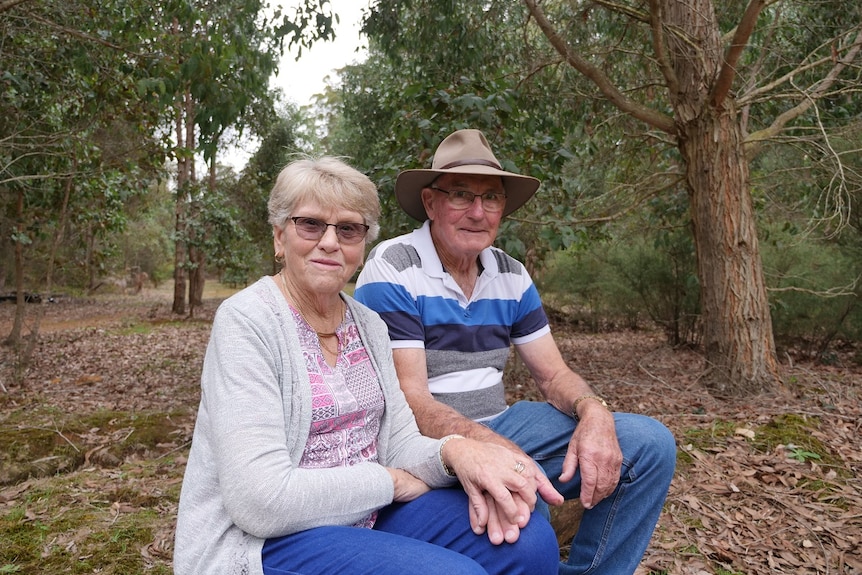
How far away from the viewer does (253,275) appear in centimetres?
1634

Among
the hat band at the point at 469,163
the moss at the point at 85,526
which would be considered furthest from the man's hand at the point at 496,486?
the moss at the point at 85,526

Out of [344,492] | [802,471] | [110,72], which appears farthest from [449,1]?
[344,492]

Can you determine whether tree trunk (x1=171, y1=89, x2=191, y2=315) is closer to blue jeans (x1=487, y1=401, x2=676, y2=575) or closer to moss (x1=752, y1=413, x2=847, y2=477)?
moss (x1=752, y1=413, x2=847, y2=477)

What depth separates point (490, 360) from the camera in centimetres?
257

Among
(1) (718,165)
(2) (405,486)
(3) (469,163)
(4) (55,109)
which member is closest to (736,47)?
(1) (718,165)

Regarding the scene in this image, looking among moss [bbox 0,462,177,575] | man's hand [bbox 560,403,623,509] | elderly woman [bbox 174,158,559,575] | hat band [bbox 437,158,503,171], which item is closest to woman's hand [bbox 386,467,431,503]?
elderly woman [bbox 174,158,559,575]

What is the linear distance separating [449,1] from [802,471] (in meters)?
4.47

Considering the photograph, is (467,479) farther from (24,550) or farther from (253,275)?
(253,275)

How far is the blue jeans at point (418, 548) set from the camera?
4.94ft

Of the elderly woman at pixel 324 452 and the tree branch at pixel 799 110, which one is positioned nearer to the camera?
the elderly woman at pixel 324 452

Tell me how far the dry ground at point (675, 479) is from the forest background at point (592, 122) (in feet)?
0.65

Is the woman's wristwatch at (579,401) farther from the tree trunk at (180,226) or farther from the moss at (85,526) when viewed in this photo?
the tree trunk at (180,226)

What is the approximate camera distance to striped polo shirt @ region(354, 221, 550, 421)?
2.37 m

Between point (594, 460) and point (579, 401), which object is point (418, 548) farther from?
point (579, 401)
